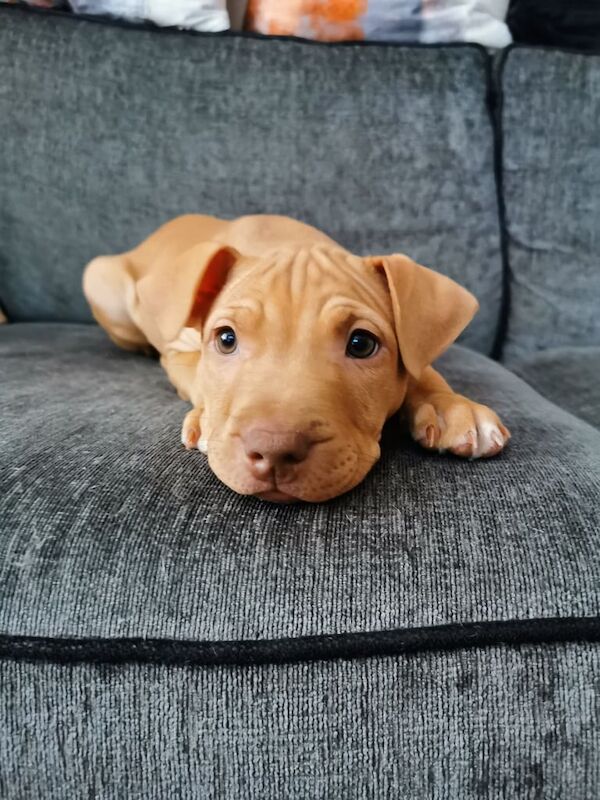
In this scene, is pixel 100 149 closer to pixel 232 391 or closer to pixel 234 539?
pixel 232 391

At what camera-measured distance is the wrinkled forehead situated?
1.59m

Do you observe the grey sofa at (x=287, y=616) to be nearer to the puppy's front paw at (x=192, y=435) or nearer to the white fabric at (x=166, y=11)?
the puppy's front paw at (x=192, y=435)

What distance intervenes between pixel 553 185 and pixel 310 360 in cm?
186

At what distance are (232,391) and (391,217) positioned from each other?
157 cm

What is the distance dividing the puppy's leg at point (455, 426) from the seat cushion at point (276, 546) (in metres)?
0.04

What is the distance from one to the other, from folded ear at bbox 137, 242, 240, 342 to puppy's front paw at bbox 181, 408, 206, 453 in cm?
24

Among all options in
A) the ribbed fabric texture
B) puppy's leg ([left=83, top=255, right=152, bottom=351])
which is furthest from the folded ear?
the ribbed fabric texture

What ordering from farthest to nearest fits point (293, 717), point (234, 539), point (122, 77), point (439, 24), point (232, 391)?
1. point (439, 24)
2. point (122, 77)
3. point (232, 391)
4. point (234, 539)
5. point (293, 717)

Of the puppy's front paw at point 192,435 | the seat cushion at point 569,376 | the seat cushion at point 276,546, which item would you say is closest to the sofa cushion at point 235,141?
the seat cushion at point 569,376

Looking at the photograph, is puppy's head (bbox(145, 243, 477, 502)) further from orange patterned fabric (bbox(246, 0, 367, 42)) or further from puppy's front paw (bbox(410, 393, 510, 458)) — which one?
orange patterned fabric (bbox(246, 0, 367, 42))

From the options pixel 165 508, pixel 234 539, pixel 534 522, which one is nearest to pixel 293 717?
pixel 234 539

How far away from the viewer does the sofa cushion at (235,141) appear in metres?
2.73

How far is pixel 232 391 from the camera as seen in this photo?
1.52 metres

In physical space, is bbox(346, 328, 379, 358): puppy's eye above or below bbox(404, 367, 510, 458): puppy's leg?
above
